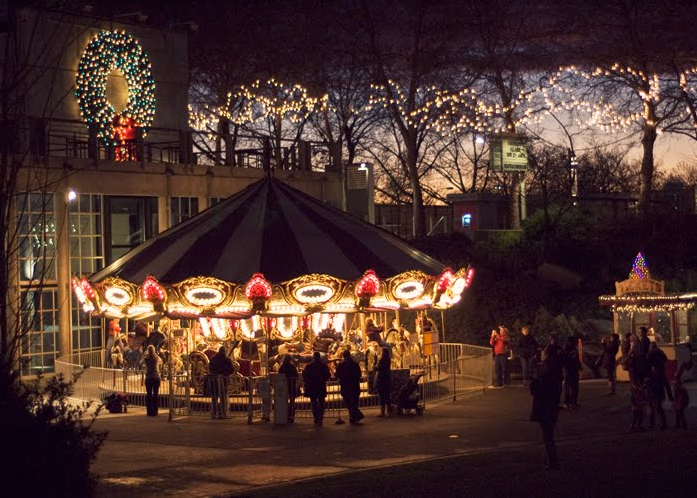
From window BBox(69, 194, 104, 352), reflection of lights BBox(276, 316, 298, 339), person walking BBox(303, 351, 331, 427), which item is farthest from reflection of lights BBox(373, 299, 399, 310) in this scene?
window BBox(69, 194, 104, 352)

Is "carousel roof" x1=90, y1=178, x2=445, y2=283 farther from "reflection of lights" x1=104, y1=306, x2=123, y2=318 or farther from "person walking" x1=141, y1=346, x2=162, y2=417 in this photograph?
"person walking" x1=141, y1=346, x2=162, y2=417

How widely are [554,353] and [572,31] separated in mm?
27725

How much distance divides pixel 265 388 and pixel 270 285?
7.47ft

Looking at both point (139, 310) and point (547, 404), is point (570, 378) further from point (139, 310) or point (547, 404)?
point (139, 310)

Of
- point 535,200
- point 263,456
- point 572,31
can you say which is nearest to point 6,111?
point 263,456

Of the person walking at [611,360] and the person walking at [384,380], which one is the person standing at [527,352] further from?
the person walking at [384,380]

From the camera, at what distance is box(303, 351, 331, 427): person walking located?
2116cm

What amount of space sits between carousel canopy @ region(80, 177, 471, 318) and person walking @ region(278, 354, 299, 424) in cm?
158

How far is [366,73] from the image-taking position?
4878 centimetres

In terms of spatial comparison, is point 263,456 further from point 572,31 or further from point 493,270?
point 572,31

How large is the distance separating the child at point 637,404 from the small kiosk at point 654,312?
693 cm

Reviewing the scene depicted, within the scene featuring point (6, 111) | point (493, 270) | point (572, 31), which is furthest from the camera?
point (572, 31)

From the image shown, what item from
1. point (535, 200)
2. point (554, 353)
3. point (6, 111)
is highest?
point (535, 200)

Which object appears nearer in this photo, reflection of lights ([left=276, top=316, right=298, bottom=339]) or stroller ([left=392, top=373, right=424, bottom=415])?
stroller ([left=392, top=373, right=424, bottom=415])
